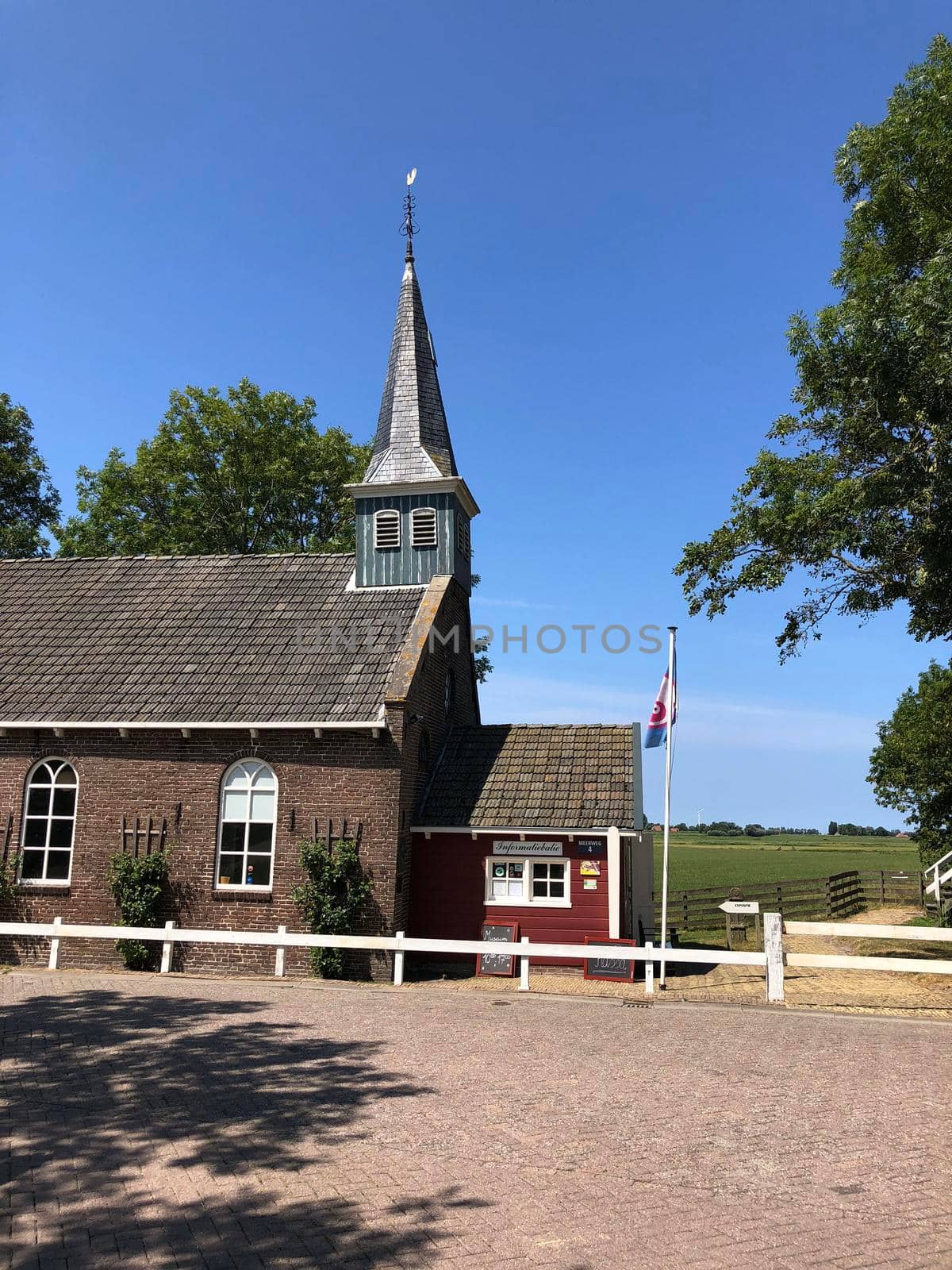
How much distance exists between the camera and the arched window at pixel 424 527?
68.6 feet

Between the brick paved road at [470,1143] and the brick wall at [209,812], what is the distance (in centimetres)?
425

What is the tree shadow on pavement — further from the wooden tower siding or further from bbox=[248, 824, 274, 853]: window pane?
the wooden tower siding

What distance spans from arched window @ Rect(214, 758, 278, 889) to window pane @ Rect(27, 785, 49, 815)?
363 centimetres

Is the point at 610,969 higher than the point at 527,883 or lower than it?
lower

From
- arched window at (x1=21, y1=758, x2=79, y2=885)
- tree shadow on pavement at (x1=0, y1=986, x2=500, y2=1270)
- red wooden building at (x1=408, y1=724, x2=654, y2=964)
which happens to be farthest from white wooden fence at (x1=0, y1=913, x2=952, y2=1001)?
tree shadow on pavement at (x1=0, y1=986, x2=500, y2=1270)

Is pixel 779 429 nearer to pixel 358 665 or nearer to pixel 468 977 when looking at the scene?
pixel 358 665

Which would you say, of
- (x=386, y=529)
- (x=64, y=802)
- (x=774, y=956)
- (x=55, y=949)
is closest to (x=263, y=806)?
(x=64, y=802)

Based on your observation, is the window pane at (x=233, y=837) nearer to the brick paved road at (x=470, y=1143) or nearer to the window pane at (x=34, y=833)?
the window pane at (x=34, y=833)

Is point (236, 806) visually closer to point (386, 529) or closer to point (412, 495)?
point (386, 529)

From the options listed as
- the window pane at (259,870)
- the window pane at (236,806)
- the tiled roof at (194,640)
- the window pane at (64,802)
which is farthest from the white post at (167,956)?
the tiled roof at (194,640)

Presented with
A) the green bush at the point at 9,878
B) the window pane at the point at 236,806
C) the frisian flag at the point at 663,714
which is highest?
the frisian flag at the point at 663,714

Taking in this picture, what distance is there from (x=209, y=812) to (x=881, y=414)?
584 inches

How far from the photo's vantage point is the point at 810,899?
28781 mm

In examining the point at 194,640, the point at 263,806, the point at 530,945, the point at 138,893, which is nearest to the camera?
the point at 530,945
